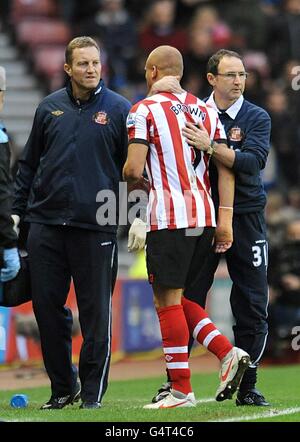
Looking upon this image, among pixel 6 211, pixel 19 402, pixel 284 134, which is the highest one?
pixel 284 134

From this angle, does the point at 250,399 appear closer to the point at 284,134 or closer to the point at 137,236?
the point at 137,236

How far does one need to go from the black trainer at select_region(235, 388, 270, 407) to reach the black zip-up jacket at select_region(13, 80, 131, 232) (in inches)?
54.2

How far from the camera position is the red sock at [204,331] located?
7945 mm

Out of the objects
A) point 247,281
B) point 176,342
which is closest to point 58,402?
point 176,342

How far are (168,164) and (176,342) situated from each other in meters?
1.10

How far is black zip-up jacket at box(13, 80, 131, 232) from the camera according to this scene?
26.8 feet

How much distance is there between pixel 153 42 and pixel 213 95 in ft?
29.6

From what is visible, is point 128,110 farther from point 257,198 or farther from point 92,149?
point 257,198

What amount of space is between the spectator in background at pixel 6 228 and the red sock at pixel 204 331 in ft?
3.75

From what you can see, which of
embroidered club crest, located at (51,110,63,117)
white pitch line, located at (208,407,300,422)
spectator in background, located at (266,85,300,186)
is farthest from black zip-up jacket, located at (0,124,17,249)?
spectator in background, located at (266,85,300,186)

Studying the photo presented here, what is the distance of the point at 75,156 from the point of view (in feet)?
26.8

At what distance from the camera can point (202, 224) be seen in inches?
311

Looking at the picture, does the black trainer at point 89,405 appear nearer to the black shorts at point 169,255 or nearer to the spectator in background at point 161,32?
the black shorts at point 169,255

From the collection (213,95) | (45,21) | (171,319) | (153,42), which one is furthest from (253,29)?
(171,319)
